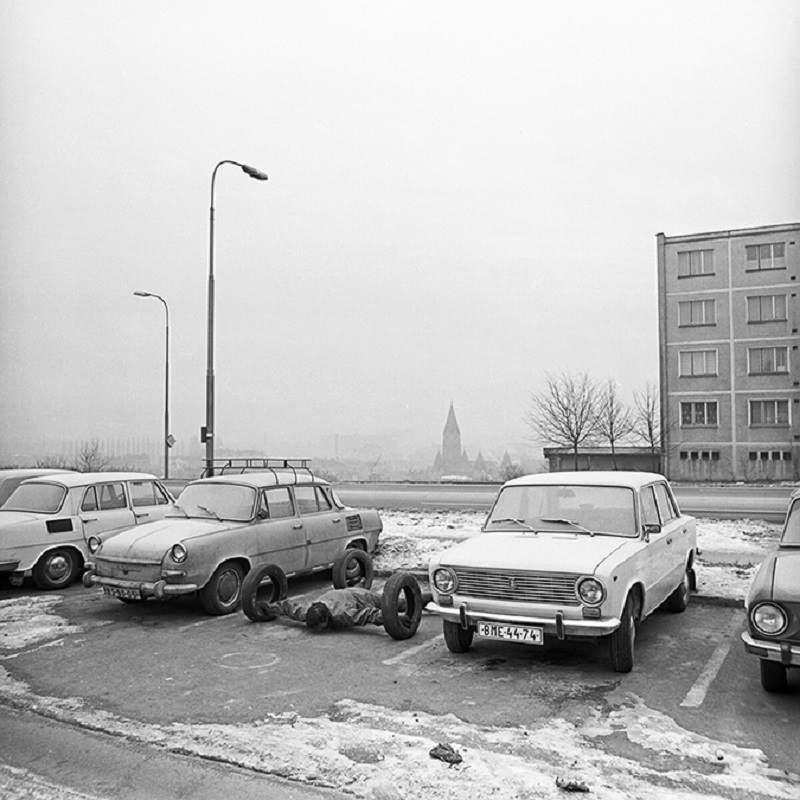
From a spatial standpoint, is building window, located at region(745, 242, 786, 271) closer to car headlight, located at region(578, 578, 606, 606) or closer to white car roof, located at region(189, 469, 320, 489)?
white car roof, located at region(189, 469, 320, 489)

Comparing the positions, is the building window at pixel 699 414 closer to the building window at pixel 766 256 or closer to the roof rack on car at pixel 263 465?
the building window at pixel 766 256

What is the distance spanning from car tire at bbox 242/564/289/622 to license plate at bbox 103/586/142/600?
1.22m

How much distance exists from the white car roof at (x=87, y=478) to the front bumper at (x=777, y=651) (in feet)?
30.0

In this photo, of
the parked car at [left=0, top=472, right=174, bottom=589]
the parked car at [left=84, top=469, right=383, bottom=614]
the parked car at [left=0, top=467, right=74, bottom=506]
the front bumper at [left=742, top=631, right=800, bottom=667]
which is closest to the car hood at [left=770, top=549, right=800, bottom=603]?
the front bumper at [left=742, top=631, right=800, bottom=667]

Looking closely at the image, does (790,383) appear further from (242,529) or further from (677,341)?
(242,529)

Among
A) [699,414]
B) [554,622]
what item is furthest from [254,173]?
[699,414]

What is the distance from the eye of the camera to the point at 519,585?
21.6ft

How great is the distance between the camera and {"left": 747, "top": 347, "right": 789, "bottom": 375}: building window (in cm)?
4719

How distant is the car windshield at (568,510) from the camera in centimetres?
750

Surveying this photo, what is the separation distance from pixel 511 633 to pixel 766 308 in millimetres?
46896

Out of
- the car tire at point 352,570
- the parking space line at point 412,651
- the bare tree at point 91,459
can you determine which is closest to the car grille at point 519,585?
the parking space line at point 412,651

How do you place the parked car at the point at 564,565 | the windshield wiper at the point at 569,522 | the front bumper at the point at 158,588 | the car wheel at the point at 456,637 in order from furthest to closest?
the front bumper at the point at 158,588
the windshield wiper at the point at 569,522
the car wheel at the point at 456,637
the parked car at the point at 564,565

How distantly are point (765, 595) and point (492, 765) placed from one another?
236 centimetres

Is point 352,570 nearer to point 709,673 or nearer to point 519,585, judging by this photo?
point 519,585
